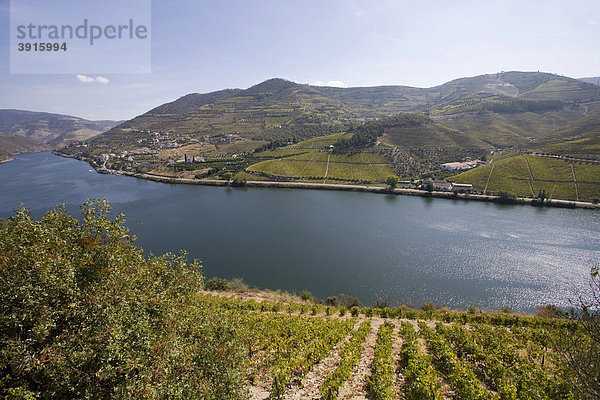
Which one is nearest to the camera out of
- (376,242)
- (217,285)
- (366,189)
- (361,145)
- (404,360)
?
(404,360)

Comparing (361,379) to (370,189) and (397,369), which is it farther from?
(370,189)

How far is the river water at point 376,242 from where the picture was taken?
38.8 meters

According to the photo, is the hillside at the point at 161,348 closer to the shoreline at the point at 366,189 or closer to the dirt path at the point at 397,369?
the dirt path at the point at 397,369

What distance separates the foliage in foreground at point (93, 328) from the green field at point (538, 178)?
294 feet

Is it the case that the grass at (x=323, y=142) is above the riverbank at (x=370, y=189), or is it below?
above

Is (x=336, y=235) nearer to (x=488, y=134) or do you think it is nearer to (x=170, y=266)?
(x=170, y=266)

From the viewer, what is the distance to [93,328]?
817 cm

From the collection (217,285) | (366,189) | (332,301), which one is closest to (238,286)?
(217,285)

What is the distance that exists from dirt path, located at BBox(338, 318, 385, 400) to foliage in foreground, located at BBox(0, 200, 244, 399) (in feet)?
22.5

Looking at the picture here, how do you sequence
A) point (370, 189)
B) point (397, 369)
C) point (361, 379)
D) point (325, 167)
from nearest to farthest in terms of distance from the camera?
1. point (361, 379)
2. point (397, 369)
3. point (370, 189)
4. point (325, 167)

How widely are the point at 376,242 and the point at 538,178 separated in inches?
2516

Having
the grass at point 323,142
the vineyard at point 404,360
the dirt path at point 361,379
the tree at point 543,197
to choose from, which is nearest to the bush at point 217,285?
the vineyard at point 404,360

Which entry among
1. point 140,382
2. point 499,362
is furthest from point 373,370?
point 140,382

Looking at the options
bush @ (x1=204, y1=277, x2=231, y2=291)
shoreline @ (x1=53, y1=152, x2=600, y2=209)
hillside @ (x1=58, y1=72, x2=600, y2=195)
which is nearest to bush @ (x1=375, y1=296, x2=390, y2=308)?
bush @ (x1=204, y1=277, x2=231, y2=291)
